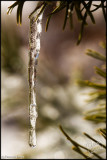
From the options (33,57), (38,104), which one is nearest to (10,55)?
(38,104)

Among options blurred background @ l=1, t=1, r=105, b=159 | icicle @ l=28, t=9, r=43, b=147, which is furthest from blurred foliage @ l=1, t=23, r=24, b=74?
icicle @ l=28, t=9, r=43, b=147

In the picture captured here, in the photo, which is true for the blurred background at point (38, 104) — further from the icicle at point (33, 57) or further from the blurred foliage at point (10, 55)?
the icicle at point (33, 57)

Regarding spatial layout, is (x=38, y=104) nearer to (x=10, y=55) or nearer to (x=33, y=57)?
(x=10, y=55)

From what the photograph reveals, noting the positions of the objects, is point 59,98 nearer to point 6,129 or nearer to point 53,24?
point 6,129

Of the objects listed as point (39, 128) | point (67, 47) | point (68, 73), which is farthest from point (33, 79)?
point (67, 47)

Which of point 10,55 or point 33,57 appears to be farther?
point 10,55

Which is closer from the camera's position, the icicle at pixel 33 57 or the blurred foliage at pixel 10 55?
the icicle at pixel 33 57

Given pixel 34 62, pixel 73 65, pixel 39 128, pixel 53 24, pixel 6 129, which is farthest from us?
pixel 73 65

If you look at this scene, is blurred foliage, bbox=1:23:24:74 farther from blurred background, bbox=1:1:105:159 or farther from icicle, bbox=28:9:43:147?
icicle, bbox=28:9:43:147

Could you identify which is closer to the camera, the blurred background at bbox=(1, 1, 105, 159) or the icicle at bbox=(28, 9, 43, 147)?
the icicle at bbox=(28, 9, 43, 147)

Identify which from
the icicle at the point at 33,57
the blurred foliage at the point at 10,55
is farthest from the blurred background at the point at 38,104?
the icicle at the point at 33,57

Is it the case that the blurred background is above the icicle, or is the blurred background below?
below
